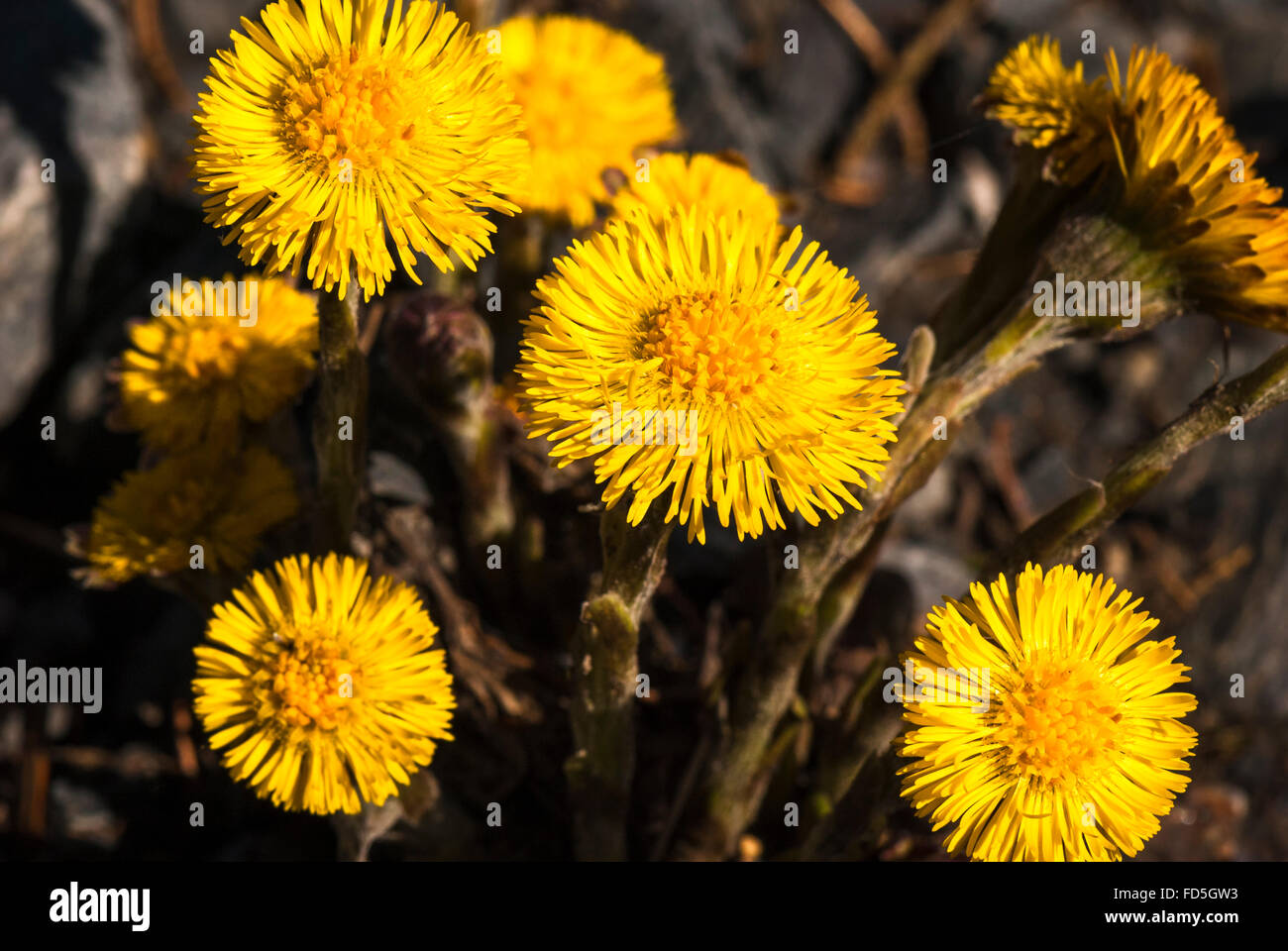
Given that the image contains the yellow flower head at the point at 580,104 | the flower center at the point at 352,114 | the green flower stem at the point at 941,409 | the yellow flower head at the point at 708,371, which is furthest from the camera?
the yellow flower head at the point at 580,104

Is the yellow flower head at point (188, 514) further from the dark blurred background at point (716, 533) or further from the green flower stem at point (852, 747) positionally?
the green flower stem at point (852, 747)

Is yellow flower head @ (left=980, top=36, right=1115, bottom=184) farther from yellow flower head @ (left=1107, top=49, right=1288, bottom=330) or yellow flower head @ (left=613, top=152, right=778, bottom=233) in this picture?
yellow flower head @ (left=613, top=152, right=778, bottom=233)

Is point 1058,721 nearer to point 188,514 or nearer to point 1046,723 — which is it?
point 1046,723

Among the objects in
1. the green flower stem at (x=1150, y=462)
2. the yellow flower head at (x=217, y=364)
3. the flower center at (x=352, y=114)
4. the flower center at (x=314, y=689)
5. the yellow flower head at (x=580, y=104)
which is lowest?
the flower center at (x=314, y=689)

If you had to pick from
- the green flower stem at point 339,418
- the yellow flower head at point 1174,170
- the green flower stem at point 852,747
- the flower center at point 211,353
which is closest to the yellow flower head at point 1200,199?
the yellow flower head at point 1174,170

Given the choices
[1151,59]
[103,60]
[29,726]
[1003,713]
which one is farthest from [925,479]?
[103,60]
